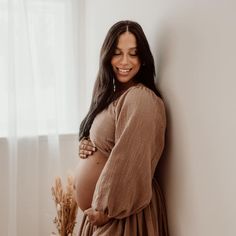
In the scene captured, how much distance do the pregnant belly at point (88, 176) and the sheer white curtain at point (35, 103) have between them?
0.98 meters

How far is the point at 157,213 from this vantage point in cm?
146

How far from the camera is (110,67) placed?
1.57 metres

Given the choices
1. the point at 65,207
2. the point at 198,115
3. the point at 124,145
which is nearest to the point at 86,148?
the point at 124,145

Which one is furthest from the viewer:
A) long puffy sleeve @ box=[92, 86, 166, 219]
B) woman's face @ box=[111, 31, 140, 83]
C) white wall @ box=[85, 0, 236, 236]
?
woman's face @ box=[111, 31, 140, 83]

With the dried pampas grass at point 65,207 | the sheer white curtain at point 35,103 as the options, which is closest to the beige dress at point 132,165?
the dried pampas grass at point 65,207

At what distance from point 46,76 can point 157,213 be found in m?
1.40

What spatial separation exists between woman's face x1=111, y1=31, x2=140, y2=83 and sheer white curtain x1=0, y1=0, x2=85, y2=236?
1083 millimetres

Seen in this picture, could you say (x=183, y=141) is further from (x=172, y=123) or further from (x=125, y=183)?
(x=125, y=183)

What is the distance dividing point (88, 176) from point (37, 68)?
1196 mm

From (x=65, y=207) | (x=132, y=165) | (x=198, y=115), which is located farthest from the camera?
(x=65, y=207)

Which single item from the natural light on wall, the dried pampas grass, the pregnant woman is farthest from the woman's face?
the natural light on wall

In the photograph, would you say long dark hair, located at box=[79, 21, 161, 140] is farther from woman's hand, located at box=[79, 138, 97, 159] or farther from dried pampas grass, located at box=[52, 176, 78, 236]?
dried pampas grass, located at box=[52, 176, 78, 236]

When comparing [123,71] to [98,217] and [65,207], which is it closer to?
[98,217]

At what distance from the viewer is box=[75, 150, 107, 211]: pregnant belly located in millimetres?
1525
